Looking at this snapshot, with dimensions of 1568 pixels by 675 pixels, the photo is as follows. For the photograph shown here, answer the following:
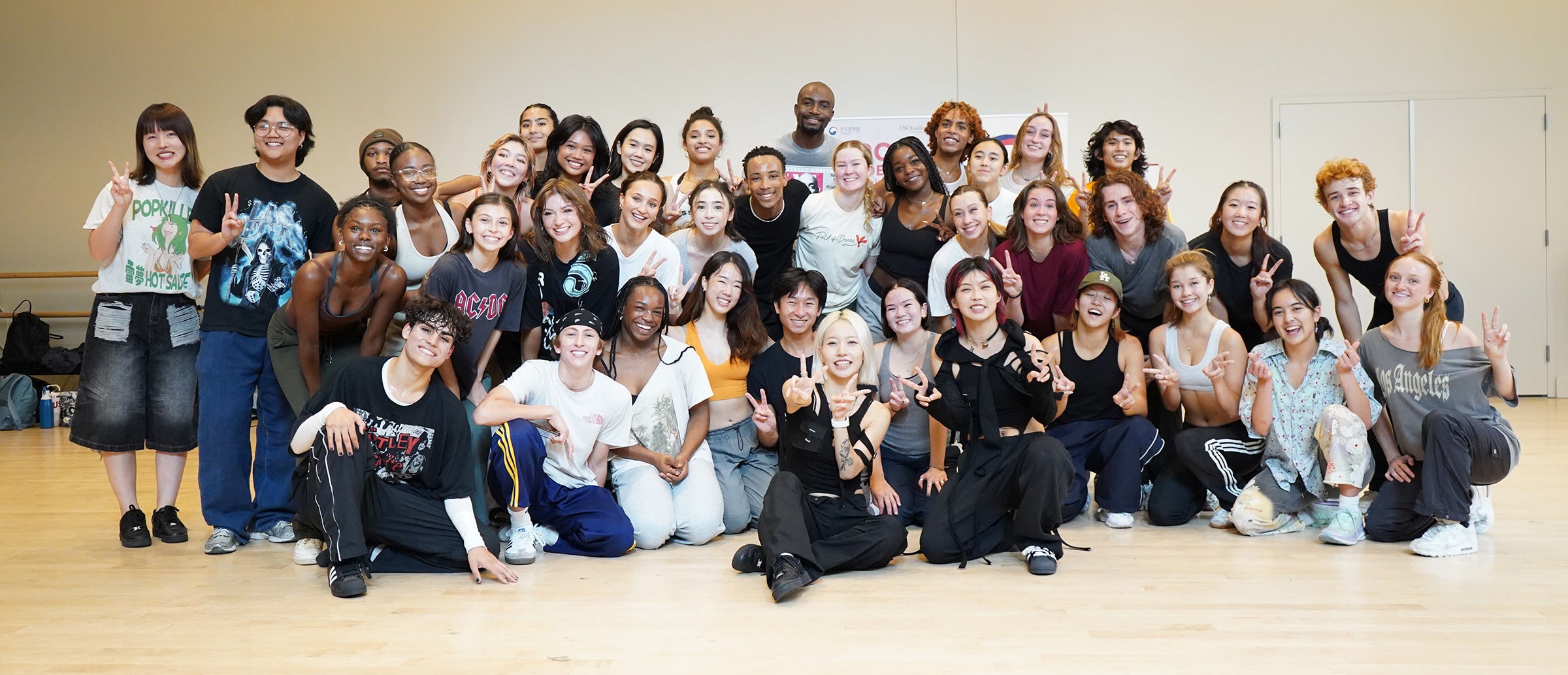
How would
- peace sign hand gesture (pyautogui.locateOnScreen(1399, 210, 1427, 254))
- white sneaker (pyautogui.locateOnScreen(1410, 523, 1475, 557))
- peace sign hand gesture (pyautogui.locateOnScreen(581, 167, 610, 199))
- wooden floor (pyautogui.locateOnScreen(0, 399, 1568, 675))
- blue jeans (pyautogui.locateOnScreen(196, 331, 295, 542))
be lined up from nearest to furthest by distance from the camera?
1. wooden floor (pyautogui.locateOnScreen(0, 399, 1568, 675))
2. white sneaker (pyautogui.locateOnScreen(1410, 523, 1475, 557))
3. blue jeans (pyautogui.locateOnScreen(196, 331, 295, 542))
4. peace sign hand gesture (pyautogui.locateOnScreen(1399, 210, 1427, 254))
5. peace sign hand gesture (pyautogui.locateOnScreen(581, 167, 610, 199))

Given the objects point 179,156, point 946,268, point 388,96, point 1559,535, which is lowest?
point 1559,535

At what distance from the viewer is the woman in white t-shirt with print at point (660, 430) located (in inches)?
146

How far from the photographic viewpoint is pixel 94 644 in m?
2.62

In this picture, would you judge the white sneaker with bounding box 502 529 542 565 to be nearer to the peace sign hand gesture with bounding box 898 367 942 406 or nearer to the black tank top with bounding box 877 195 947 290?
the peace sign hand gesture with bounding box 898 367 942 406

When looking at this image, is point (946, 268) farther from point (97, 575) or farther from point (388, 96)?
point (388, 96)

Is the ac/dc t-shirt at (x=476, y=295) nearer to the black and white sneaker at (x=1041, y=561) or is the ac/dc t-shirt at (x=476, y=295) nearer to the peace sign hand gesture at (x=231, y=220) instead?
the peace sign hand gesture at (x=231, y=220)

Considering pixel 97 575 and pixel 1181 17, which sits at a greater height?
pixel 1181 17

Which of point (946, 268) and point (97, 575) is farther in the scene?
point (946, 268)

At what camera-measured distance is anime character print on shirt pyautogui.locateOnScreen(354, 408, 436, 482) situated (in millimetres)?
3275

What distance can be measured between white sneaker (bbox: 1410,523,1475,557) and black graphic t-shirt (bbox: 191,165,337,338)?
13.2ft

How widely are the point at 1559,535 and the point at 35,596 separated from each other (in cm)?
495

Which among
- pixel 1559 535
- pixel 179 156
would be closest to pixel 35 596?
pixel 179 156

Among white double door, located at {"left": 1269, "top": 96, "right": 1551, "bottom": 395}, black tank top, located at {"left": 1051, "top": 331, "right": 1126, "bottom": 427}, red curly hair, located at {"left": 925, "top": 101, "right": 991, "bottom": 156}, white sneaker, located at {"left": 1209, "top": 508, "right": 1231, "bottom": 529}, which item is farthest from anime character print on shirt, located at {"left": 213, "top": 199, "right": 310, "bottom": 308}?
white double door, located at {"left": 1269, "top": 96, "right": 1551, "bottom": 395}

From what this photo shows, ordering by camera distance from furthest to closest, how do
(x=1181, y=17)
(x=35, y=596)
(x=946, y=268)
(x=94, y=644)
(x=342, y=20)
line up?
1. (x=342, y=20)
2. (x=1181, y=17)
3. (x=946, y=268)
4. (x=35, y=596)
5. (x=94, y=644)
